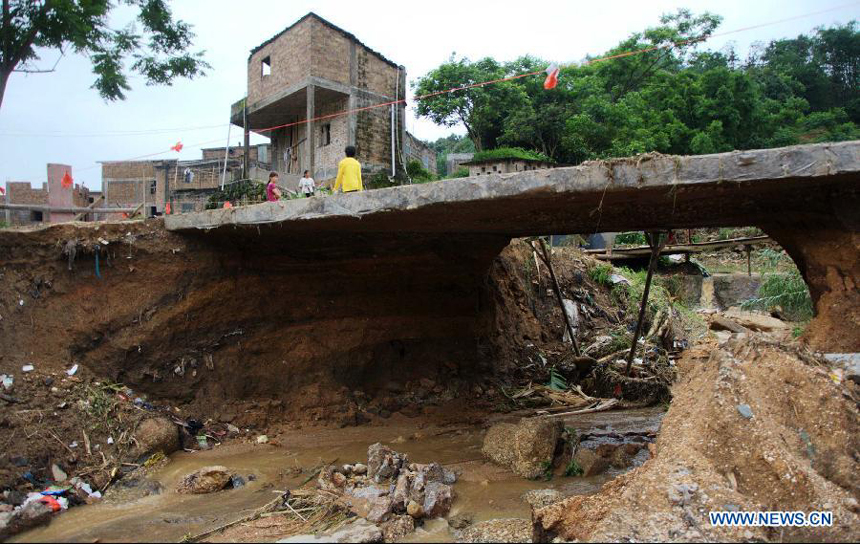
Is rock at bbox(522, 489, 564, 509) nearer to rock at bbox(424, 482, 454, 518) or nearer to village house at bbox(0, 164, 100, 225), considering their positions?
rock at bbox(424, 482, 454, 518)

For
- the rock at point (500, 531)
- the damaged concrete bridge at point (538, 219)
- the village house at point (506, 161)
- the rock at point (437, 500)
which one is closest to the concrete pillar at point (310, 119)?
the village house at point (506, 161)

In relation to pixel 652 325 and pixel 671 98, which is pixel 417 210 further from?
pixel 671 98

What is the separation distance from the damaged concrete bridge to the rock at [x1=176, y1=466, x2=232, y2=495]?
232cm

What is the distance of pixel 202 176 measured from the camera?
1030 inches

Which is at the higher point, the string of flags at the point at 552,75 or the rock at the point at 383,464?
the string of flags at the point at 552,75

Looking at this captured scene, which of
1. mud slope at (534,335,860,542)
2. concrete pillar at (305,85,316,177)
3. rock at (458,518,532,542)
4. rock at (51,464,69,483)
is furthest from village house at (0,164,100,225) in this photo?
mud slope at (534,335,860,542)

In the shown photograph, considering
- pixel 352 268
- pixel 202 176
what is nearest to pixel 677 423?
pixel 352 268

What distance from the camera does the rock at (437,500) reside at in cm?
401

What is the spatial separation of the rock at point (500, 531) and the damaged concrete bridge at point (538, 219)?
7.74 ft

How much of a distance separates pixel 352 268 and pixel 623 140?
66.5 ft

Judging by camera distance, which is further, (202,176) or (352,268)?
(202,176)

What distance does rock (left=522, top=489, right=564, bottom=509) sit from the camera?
416 cm

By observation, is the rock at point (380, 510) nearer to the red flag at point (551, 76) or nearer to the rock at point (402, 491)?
the rock at point (402, 491)

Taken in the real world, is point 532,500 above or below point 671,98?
below
